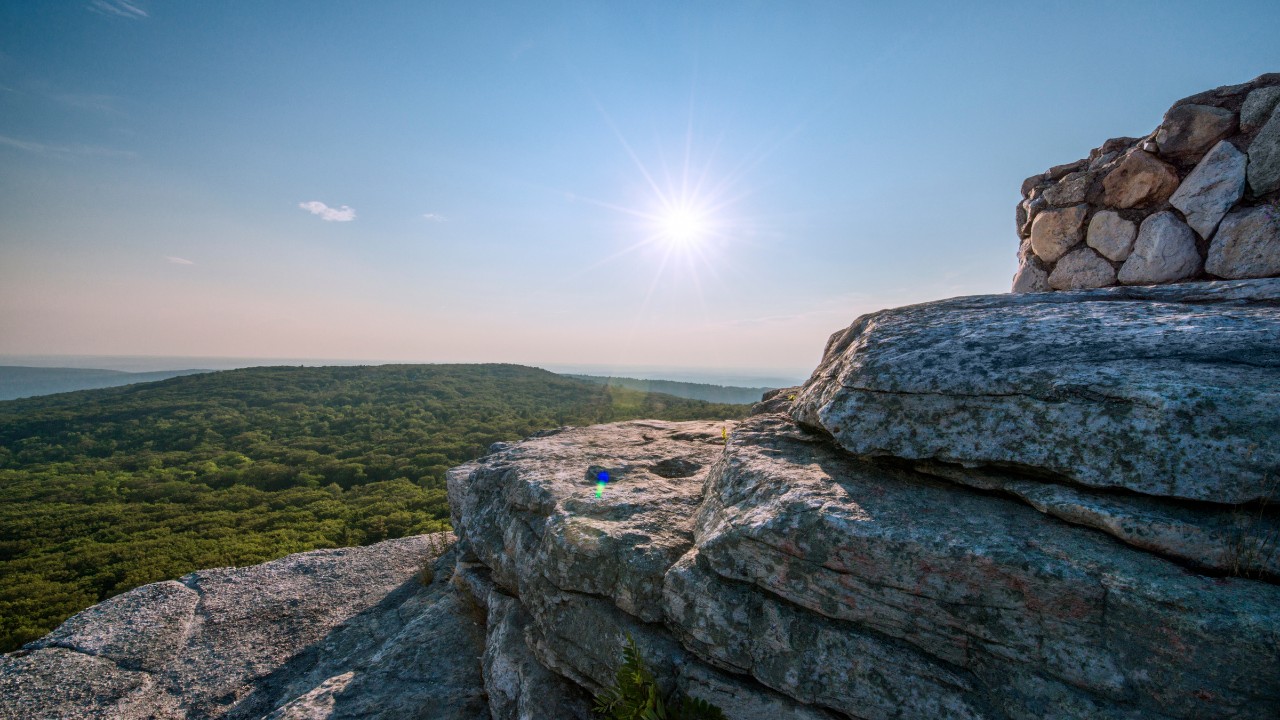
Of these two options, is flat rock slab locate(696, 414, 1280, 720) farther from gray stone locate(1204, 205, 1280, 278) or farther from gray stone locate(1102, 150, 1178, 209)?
gray stone locate(1102, 150, 1178, 209)

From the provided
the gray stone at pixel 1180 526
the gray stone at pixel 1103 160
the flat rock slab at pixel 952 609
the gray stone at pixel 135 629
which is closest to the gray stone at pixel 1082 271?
the gray stone at pixel 1103 160

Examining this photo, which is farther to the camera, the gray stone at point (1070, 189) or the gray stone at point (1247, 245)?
the gray stone at point (1070, 189)

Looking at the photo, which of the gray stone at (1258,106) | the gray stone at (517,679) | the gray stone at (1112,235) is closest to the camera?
the gray stone at (517,679)

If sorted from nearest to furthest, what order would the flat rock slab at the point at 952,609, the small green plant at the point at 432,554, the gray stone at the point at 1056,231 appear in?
1. the flat rock slab at the point at 952,609
2. the gray stone at the point at 1056,231
3. the small green plant at the point at 432,554

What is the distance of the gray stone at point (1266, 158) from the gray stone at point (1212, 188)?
0.09 metres

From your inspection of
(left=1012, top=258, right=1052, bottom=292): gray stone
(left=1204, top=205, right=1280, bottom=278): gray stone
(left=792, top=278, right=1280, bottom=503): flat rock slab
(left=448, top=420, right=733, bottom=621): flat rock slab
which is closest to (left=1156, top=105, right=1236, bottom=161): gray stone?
(left=1204, top=205, right=1280, bottom=278): gray stone

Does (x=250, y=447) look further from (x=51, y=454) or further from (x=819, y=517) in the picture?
(x=819, y=517)

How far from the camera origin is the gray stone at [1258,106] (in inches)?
223

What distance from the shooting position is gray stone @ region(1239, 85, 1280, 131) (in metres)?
5.67

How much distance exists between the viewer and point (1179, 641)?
2865 mm

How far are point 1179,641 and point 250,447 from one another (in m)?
64.7

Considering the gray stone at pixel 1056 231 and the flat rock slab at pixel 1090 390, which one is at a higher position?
the gray stone at pixel 1056 231

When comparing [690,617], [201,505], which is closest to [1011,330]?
[690,617]

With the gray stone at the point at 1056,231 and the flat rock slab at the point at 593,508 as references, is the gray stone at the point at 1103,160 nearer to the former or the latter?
the gray stone at the point at 1056,231
